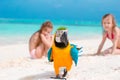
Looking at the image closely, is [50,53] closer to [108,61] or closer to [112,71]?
[112,71]

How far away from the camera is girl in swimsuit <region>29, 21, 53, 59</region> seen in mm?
4455

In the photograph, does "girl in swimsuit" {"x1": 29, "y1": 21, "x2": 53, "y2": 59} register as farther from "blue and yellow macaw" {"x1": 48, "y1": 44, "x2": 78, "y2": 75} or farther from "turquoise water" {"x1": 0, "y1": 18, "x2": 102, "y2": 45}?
"turquoise water" {"x1": 0, "y1": 18, "x2": 102, "y2": 45}

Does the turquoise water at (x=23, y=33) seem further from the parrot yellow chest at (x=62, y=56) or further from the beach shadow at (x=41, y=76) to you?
the parrot yellow chest at (x=62, y=56)

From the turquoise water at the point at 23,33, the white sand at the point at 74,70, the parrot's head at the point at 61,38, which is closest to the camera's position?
the parrot's head at the point at 61,38

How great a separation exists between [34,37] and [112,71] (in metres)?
1.77

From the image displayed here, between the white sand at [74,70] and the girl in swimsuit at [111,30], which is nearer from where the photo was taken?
the white sand at [74,70]

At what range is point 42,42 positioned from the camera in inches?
179

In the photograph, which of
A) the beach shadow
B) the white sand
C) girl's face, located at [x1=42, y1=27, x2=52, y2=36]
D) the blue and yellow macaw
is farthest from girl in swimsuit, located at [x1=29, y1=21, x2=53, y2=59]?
the blue and yellow macaw

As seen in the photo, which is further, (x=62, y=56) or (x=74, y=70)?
(x=74, y=70)

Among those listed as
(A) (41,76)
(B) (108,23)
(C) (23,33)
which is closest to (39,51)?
(B) (108,23)

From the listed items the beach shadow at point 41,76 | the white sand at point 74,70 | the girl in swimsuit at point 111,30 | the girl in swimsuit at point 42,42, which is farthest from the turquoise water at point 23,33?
the beach shadow at point 41,76

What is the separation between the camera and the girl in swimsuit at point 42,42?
14.6ft

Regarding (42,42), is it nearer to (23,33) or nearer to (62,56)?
(62,56)

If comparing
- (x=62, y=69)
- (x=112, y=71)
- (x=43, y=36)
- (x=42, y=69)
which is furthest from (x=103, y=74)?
(x=43, y=36)
